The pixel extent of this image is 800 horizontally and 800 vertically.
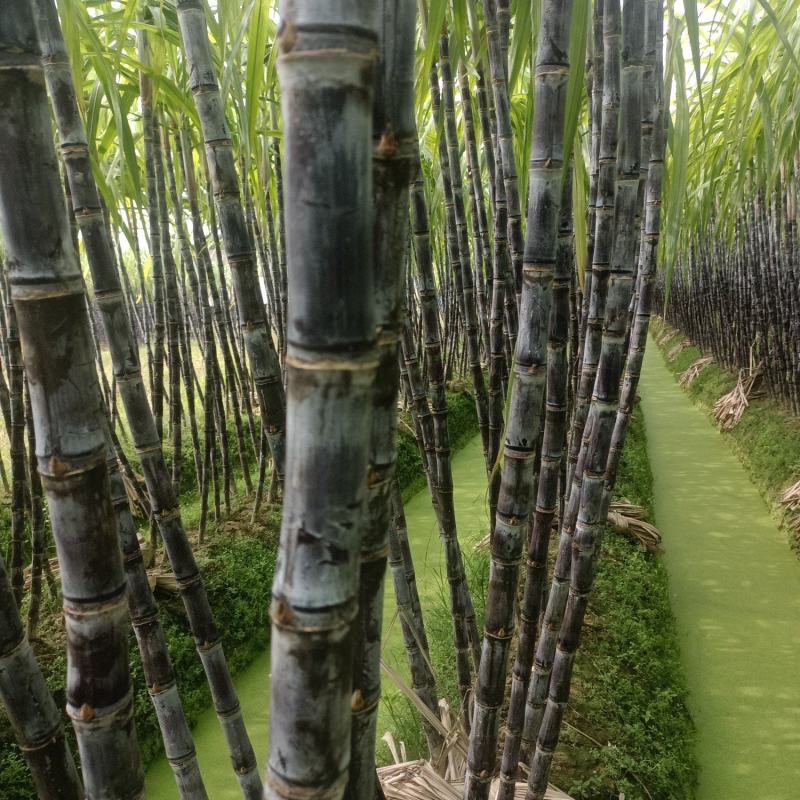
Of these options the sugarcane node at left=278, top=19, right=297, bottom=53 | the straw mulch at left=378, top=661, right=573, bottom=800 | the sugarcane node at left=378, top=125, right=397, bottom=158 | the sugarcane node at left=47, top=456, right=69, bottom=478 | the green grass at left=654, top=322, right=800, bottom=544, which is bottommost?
the green grass at left=654, top=322, right=800, bottom=544

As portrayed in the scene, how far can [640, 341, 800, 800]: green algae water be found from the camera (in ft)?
5.51

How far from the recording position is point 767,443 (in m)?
3.49

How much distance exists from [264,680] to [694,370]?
472 cm

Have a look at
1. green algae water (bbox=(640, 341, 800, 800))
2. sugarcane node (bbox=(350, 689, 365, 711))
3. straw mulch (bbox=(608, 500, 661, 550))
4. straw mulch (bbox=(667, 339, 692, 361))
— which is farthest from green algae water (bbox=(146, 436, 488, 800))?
straw mulch (bbox=(667, 339, 692, 361))

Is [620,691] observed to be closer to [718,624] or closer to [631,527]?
[718,624]

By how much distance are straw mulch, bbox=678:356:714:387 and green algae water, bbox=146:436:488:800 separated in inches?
122

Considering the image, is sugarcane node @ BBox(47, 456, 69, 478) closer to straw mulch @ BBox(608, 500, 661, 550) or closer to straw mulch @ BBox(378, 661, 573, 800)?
straw mulch @ BBox(378, 661, 573, 800)

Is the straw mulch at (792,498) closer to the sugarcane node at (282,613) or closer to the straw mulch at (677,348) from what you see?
the sugarcane node at (282,613)

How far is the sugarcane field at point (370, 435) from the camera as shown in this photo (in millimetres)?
344

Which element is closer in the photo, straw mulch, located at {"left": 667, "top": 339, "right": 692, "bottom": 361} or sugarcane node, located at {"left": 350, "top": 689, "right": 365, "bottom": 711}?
sugarcane node, located at {"left": 350, "top": 689, "right": 365, "bottom": 711}

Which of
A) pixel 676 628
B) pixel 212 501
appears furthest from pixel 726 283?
pixel 212 501

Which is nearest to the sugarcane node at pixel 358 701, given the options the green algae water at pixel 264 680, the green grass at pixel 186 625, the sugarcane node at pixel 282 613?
the sugarcane node at pixel 282 613

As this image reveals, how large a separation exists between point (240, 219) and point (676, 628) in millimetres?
2087

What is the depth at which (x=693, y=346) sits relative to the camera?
6.97 meters
